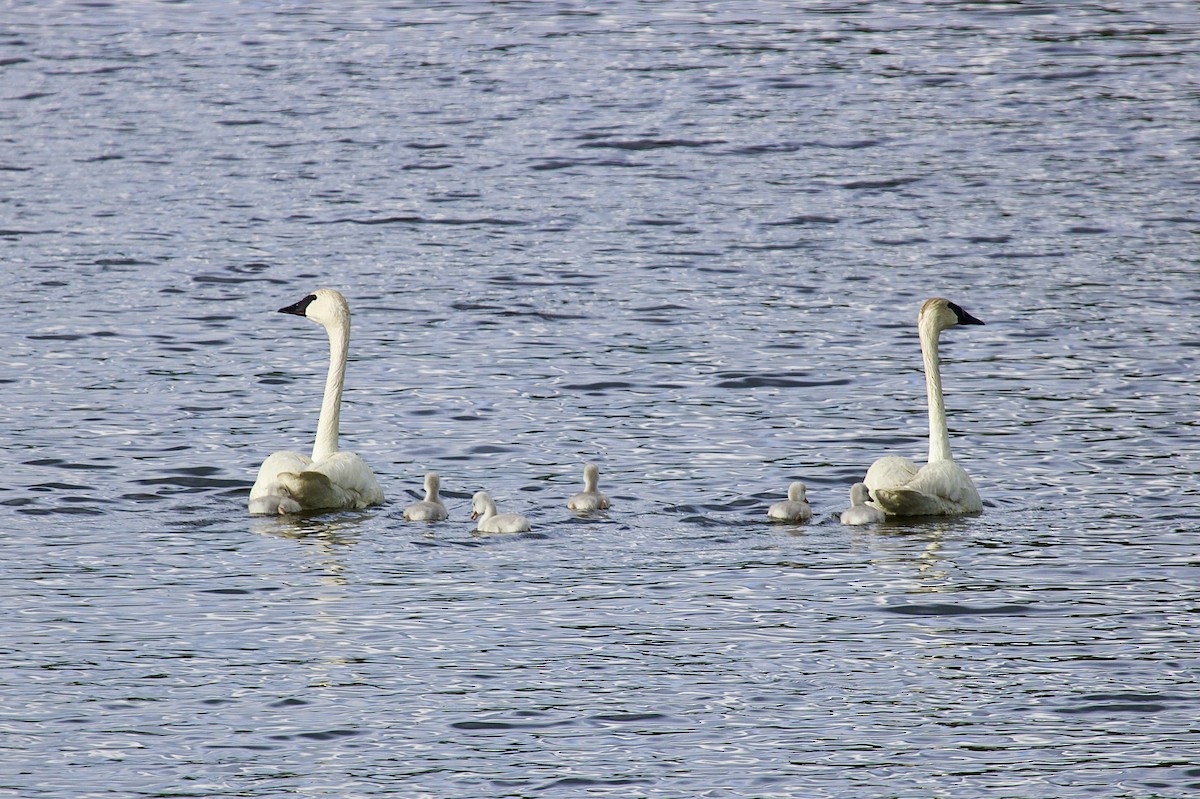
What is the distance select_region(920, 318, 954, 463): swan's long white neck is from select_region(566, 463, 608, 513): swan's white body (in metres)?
2.34

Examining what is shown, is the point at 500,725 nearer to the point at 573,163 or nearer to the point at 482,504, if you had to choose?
the point at 482,504

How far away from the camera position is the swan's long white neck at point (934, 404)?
15.0 metres

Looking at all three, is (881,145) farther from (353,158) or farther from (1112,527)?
(1112,527)

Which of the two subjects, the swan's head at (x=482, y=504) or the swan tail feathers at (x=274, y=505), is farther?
the swan tail feathers at (x=274, y=505)

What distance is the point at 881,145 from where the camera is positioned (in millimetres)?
29938

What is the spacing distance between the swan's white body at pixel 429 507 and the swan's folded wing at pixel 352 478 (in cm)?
53

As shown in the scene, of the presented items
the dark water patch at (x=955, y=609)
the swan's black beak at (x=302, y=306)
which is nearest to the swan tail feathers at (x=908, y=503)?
the dark water patch at (x=955, y=609)

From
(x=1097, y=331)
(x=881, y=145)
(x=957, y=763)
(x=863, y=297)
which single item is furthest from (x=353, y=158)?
(x=957, y=763)

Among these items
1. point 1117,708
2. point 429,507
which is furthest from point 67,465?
point 1117,708

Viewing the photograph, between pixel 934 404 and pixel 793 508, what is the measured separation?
1.93m

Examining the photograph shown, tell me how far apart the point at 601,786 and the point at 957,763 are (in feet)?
5.40

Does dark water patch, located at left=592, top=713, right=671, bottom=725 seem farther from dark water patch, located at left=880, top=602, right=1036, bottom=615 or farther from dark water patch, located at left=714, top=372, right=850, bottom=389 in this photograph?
dark water patch, located at left=714, top=372, right=850, bottom=389

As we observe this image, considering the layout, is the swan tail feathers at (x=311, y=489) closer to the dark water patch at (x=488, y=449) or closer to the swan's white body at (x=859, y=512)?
the dark water patch at (x=488, y=449)

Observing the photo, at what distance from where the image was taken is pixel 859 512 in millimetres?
14023
